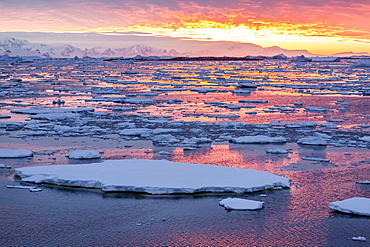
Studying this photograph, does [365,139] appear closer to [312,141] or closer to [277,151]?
[312,141]

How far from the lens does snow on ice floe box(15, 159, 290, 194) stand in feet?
22.6

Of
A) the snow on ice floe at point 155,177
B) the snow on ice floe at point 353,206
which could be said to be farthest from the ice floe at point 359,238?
the snow on ice floe at point 155,177

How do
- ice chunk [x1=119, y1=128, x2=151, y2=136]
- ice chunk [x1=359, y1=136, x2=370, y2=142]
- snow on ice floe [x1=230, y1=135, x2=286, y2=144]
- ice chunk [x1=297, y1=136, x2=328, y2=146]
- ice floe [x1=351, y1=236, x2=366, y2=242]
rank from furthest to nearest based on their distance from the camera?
ice chunk [x1=119, y1=128, x2=151, y2=136] → ice chunk [x1=359, y1=136, x2=370, y2=142] → snow on ice floe [x1=230, y1=135, x2=286, y2=144] → ice chunk [x1=297, y1=136, x2=328, y2=146] → ice floe [x1=351, y1=236, x2=366, y2=242]

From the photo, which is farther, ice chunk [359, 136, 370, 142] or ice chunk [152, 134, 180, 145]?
ice chunk [359, 136, 370, 142]

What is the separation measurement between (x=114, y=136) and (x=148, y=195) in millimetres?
4665

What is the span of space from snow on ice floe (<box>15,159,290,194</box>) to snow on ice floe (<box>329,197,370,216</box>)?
100cm

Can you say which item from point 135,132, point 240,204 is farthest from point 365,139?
point 240,204

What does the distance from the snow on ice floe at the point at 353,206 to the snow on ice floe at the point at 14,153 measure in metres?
5.56

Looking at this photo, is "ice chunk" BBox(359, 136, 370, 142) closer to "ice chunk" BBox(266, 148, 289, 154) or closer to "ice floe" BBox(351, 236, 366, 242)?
"ice chunk" BBox(266, 148, 289, 154)

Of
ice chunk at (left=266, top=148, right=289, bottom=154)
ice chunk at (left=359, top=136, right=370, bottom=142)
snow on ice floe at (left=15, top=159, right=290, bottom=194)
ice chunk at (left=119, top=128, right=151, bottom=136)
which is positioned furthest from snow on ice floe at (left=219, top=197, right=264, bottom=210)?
ice chunk at (left=359, top=136, right=370, bottom=142)

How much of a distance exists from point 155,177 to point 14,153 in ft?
10.5

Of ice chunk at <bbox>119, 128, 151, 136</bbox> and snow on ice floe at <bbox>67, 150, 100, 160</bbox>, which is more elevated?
snow on ice floe at <bbox>67, 150, 100, 160</bbox>

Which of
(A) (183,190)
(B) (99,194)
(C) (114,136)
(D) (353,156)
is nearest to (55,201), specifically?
(B) (99,194)

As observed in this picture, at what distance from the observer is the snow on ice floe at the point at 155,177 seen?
6.88 metres
